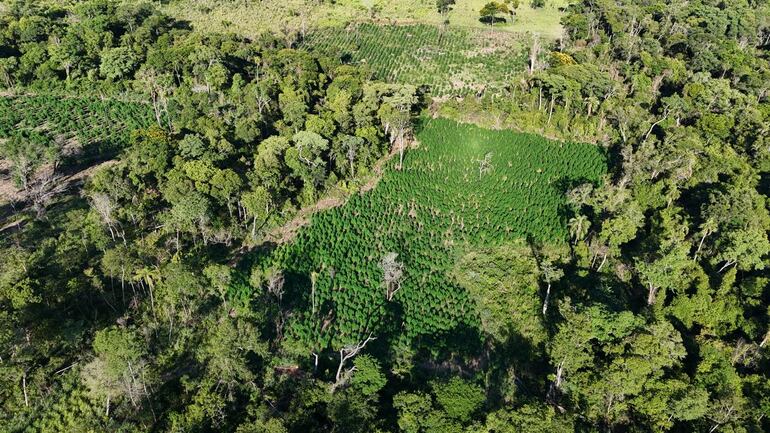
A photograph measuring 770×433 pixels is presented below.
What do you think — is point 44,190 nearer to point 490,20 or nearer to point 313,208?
point 313,208

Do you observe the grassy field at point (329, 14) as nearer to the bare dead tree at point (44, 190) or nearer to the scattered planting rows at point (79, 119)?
the scattered planting rows at point (79, 119)

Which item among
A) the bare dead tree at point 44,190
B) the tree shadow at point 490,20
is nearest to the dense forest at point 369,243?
the bare dead tree at point 44,190

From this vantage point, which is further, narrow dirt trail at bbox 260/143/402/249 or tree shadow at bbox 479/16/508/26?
tree shadow at bbox 479/16/508/26

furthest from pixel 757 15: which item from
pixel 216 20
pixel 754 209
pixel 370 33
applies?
pixel 216 20

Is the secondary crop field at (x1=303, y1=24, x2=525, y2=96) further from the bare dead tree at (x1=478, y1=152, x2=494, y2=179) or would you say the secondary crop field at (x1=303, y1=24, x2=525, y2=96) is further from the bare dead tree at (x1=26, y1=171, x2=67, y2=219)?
the bare dead tree at (x1=26, y1=171, x2=67, y2=219)

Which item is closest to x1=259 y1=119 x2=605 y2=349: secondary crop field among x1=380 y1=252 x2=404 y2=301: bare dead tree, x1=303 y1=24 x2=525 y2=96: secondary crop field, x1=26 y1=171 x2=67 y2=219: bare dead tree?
x1=380 y1=252 x2=404 y2=301: bare dead tree

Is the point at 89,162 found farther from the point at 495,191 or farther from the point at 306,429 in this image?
the point at 495,191
